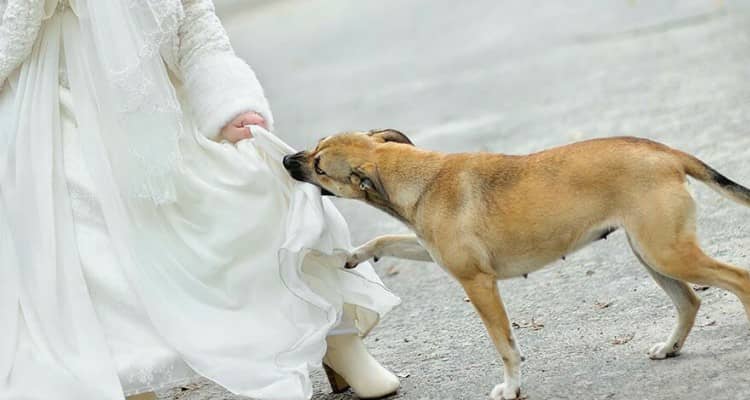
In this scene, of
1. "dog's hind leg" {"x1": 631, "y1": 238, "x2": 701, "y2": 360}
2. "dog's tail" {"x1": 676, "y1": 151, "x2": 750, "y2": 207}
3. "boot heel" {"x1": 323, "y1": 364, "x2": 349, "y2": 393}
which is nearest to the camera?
"dog's tail" {"x1": 676, "y1": 151, "x2": 750, "y2": 207}

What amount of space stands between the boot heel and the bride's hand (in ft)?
3.12

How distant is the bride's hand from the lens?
5125 millimetres

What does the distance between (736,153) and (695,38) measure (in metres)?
5.06

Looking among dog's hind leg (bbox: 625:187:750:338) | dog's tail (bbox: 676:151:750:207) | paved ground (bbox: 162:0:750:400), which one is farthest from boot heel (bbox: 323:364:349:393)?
dog's tail (bbox: 676:151:750:207)

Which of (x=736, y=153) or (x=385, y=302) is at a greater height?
(x=385, y=302)

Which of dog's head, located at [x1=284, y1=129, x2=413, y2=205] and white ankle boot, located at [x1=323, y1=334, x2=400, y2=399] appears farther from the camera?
white ankle boot, located at [x1=323, y1=334, x2=400, y2=399]

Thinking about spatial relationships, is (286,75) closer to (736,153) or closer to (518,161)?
(736,153)

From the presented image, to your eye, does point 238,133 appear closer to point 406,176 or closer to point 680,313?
point 406,176

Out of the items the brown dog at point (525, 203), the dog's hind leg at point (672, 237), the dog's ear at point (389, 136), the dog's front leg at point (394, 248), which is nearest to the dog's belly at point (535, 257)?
the brown dog at point (525, 203)

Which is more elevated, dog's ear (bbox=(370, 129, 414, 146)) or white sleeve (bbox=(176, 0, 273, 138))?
white sleeve (bbox=(176, 0, 273, 138))

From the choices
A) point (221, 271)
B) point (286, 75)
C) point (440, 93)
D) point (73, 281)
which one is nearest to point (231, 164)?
point (221, 271)

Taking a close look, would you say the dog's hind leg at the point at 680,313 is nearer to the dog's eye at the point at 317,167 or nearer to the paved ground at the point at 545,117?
the paved ground at the point at 545,117

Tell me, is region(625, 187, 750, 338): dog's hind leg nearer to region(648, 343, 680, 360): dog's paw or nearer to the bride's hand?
region(648, 343, 680, 360): dog's paw

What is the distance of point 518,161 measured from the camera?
4.98 meters
